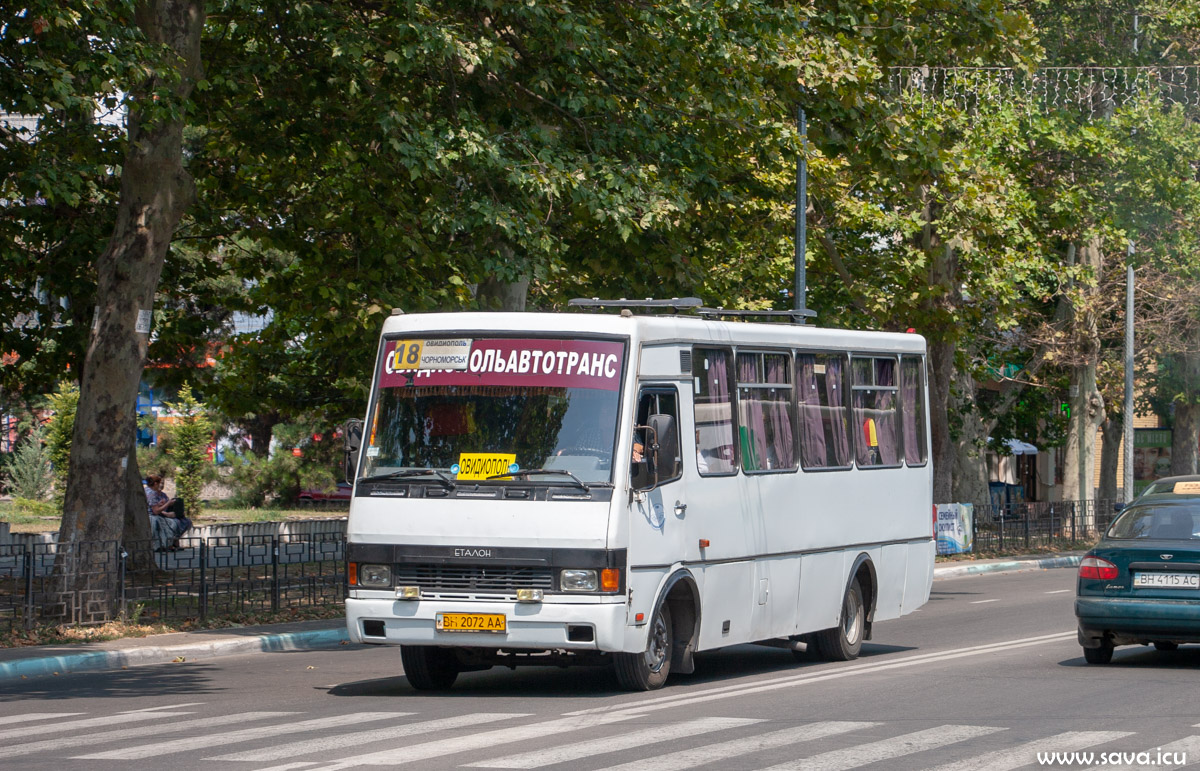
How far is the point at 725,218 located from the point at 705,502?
1328 centimetres

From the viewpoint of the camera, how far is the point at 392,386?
1309 cm

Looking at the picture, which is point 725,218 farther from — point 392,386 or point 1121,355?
point 1121,355

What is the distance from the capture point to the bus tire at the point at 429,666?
42.8 ft

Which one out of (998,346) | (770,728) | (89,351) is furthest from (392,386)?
(998,346)

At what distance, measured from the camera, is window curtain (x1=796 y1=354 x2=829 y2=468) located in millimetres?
15414

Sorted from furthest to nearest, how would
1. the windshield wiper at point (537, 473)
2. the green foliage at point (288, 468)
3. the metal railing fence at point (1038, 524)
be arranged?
the green foliage at point (288, 468), the metal railing fence at point (1038, 524), the windshield wiper at point (537, 473)

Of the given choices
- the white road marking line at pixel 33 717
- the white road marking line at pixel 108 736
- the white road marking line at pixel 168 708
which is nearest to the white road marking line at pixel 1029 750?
the white road marking line at pixel 108 736

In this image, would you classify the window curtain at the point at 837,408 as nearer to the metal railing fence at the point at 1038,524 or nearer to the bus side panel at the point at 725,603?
the bus side panel at the point at 725,603

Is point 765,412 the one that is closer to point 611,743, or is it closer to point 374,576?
point 374,576

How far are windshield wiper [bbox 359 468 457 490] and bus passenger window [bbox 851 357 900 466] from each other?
5.31m

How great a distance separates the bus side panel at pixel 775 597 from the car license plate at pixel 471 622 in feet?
9.71

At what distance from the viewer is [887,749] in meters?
9.57

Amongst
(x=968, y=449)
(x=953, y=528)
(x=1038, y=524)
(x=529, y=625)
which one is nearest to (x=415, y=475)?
(x=529, y=625)

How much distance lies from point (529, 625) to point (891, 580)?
613cm
